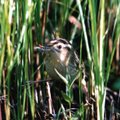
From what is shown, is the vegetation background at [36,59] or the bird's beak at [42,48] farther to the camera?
the bird's beak at [42,48]

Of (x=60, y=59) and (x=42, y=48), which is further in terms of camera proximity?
(x=60, y=59)

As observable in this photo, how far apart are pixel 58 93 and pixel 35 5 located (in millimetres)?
877

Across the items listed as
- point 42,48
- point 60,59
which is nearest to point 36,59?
point 60,59

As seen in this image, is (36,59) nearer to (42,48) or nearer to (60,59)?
(60,59)

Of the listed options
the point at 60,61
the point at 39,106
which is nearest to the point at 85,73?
the point at 60,61

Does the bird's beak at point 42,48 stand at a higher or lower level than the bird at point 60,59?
higher

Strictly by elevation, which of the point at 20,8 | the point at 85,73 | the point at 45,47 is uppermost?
the point at 20,8

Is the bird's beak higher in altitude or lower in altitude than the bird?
Result: higher

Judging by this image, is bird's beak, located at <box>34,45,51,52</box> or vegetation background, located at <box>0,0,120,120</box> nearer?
vegetation background, located at <box>0,0,120,120</box>

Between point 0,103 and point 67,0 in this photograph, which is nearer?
point 0,103

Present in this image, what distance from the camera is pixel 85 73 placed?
11.6 ft

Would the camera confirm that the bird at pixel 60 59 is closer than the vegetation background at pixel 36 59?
No

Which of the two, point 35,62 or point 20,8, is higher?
point 20,8

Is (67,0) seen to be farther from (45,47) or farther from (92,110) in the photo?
(92,110)
